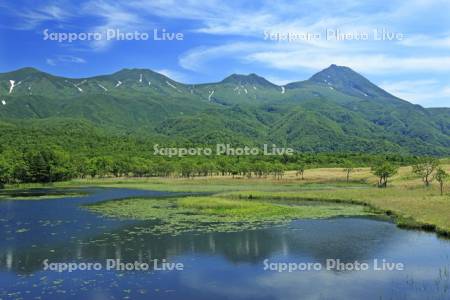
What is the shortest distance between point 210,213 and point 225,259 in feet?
115

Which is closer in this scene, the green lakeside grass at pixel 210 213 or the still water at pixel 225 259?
the still water at pixel 225 259

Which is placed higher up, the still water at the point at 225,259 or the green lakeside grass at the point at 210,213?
the green lakeside grass at the point at 210,213

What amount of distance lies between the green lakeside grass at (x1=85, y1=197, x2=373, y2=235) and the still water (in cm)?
399

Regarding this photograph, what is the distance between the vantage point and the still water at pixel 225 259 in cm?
3856

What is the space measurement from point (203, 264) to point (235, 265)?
3323mm

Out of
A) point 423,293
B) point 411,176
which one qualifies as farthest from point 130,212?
point 411,176

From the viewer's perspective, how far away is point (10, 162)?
584 feet

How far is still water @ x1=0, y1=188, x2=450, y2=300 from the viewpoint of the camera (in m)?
38.6

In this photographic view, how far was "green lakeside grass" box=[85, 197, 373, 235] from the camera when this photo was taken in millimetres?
70000

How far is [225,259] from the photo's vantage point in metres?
50.4

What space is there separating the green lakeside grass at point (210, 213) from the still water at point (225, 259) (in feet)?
13.1

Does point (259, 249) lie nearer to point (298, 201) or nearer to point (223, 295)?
point (223, 295)

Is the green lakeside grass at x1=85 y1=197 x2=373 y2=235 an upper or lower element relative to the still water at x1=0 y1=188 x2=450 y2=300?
upper

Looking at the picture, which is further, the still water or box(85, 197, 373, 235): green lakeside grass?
box(85, 197, 373, 235): green lakeside grass
